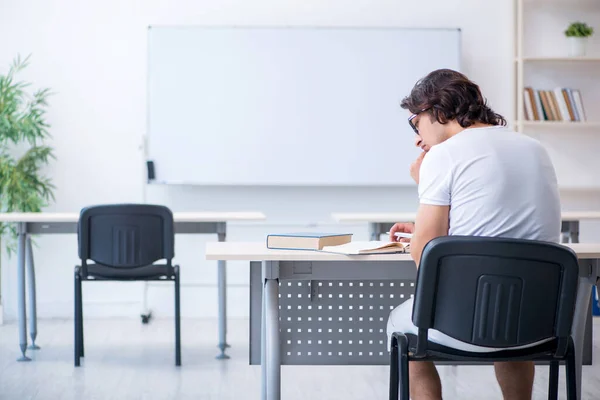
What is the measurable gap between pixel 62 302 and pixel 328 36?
2.56 meters

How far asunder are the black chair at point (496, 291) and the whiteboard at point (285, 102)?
3.63 metres

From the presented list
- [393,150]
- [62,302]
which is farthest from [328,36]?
[62,302]

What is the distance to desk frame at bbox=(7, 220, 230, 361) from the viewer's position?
427 centimetres

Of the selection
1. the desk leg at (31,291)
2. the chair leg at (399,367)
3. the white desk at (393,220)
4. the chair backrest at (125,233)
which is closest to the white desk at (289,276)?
the chair leg at (399,367)

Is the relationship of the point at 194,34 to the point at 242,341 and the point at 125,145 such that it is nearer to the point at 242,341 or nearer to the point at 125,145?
the point at 125,145

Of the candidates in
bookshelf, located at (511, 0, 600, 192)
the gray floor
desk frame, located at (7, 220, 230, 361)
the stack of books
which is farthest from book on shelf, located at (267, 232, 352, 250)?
bookshelf, located at (511, 0, 600, 192)

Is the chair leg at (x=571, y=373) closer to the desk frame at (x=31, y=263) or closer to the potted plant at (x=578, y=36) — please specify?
the desk frame at (x=31, y=263)

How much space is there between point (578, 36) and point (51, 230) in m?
3.67

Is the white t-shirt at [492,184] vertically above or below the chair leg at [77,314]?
above

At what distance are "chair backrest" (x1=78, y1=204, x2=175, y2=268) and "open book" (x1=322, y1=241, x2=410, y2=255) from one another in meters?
1.68

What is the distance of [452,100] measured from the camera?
7.31 feet

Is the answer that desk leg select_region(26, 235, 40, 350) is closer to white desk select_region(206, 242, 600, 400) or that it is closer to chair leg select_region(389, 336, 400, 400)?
white desk select_region(206, 242, 600, 400)

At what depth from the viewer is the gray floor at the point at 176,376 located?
3.53 metres

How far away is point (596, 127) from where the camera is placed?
18.9 ft
